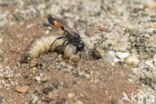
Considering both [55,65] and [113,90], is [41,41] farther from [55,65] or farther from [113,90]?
[113,90]

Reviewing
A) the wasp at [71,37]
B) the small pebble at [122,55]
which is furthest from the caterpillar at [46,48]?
the small pebble at [122,55]

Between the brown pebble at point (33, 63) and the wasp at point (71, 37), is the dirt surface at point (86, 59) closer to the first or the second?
the brown pebble at point (33, 63)

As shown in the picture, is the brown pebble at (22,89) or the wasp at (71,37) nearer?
the brown pebble at (22,89)

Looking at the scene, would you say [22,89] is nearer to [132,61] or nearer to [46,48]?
[46,48]

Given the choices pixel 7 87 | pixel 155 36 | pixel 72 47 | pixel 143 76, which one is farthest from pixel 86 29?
pixel 7 87

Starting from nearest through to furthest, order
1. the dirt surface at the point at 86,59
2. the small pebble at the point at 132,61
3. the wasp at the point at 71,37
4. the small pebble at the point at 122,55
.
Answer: the dirt surface at the point at 86,59 < the small pebble at the point at 132,61 < the small pebble at the point at 122,55 < the wasp at the point at 71,37

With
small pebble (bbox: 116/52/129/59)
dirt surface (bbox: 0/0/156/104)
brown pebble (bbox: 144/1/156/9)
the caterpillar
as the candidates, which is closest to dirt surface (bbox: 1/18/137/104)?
dirt surface (bbox: 0/0/156/104)
